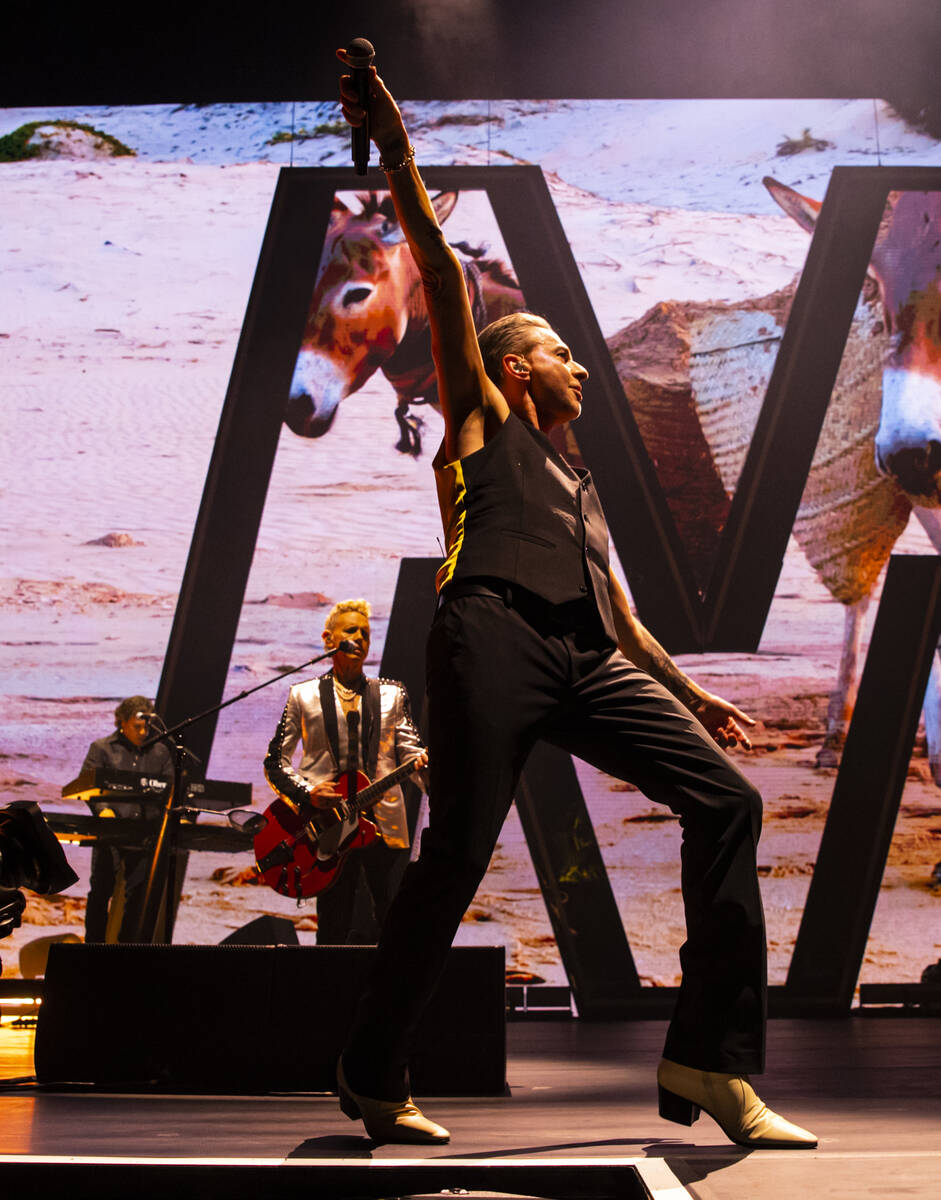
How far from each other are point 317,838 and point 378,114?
307 cm

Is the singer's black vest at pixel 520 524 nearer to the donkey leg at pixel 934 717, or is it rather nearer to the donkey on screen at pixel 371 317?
the donkey on screen at pixel 371 317

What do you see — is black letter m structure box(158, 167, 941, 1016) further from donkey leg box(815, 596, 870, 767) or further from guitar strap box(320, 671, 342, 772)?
guitar strap box(320, 671, 342, 772)

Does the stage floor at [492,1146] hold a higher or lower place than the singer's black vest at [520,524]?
lower

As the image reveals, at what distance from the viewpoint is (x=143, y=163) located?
239 inches

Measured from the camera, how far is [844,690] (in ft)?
18.4

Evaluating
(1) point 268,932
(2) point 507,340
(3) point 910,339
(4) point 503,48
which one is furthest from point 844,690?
(2) point 507,340

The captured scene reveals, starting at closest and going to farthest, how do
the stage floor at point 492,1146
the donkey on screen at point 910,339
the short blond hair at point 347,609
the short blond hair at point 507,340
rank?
the stage floor at point 492,1146, the short blond hair at point 507,340, the short blond hair at point 347,609, the donkey on screen at point 910,339

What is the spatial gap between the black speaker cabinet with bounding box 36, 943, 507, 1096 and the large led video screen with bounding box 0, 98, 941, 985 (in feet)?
9.72

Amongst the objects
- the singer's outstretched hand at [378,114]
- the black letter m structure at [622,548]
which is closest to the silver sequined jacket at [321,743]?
the black letter m structure at [622,548]

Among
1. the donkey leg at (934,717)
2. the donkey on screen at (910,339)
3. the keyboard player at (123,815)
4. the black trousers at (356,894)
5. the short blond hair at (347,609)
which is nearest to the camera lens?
the black trousers at (356,894)

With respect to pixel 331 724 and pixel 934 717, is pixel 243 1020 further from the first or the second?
pixel 934 717

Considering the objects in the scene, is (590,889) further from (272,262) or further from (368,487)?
(272,262)

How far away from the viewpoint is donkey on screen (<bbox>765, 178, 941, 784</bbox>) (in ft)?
19.0

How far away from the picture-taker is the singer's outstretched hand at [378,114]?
5.92 ft
